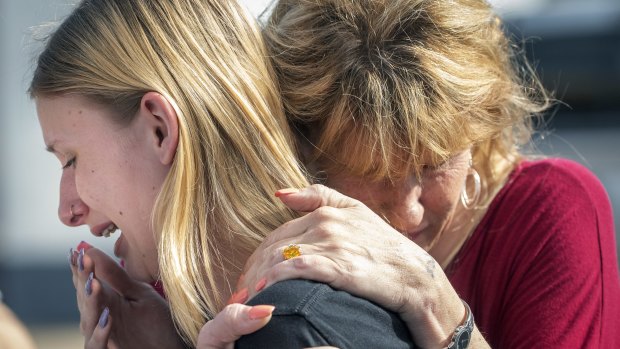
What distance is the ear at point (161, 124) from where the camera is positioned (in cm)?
184

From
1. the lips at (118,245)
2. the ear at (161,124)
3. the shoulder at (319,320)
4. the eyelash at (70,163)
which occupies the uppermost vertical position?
the ear at (161,124)

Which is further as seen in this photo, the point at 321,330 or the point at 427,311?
the point at 427,311

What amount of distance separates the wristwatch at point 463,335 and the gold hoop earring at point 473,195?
0.57 m

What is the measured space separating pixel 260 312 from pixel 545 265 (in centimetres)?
100

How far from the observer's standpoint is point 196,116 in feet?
6.12

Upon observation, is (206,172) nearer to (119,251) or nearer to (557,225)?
(119,251)

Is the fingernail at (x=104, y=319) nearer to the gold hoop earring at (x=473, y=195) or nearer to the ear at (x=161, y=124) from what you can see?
the ear at (x=161, y=124)

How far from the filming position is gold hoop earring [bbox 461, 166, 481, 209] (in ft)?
7.66

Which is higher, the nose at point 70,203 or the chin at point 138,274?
the nose at point 70,203

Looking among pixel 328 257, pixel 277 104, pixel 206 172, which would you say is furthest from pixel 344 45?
pixel 328 257

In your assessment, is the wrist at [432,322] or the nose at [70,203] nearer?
the wrist at [432,322]

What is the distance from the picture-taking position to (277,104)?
79.0 inches

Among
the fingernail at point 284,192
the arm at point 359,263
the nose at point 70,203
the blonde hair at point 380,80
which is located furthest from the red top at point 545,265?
the nose at point 70,203

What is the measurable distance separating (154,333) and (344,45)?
89 cm
